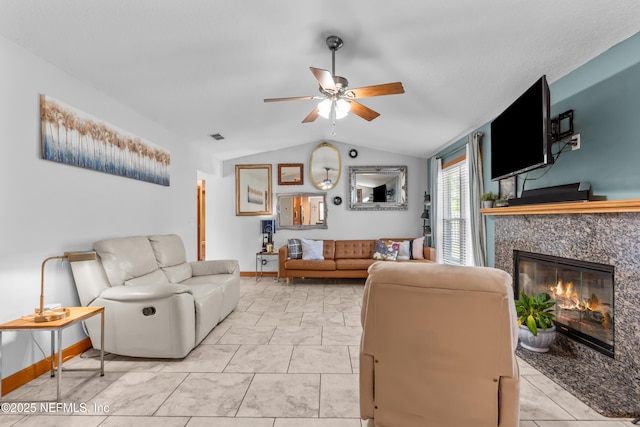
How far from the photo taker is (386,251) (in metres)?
5.84

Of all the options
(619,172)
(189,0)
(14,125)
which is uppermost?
(189,0)

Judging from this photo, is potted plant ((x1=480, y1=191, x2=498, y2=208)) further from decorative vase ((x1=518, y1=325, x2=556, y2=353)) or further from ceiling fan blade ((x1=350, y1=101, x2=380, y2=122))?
ceiling fan blade ((x1=350, y1=101, x2=380, y2=122))

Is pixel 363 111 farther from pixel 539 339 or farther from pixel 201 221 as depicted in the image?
pixel 201 221

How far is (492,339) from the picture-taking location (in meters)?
1.23

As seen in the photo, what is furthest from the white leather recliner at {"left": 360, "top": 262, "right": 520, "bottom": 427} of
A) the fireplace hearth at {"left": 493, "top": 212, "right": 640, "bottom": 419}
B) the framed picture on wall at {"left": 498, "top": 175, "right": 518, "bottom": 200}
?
the framed picture on wall at {"left": 498, "top": 175, "right": 518, "bottom": 200}

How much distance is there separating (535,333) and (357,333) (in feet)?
5.26

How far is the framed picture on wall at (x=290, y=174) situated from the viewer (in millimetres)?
6547

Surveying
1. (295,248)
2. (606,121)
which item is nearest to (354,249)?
(295,248)

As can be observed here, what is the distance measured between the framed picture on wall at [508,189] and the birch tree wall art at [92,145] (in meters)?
4.34

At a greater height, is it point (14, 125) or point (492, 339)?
point (14, 125)

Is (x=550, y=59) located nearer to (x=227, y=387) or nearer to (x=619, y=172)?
(x=619, y=172)

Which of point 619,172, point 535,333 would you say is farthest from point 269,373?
point 619,172

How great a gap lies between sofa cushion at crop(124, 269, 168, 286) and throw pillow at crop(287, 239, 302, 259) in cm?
270

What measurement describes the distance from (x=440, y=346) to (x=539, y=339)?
2.07 m
